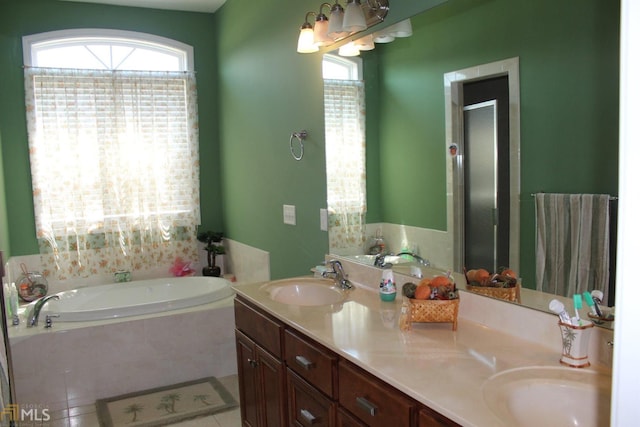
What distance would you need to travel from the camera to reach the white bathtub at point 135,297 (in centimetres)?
356

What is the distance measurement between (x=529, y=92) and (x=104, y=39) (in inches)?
149

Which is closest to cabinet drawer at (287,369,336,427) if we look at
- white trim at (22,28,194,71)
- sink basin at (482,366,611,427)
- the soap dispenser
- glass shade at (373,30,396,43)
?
the soap dispenser

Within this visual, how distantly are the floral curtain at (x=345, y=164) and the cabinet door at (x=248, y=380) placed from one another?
2.32 feet

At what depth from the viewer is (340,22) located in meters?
2.57

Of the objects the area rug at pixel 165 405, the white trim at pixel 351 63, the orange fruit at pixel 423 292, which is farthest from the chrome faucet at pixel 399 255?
the area rug at pixel 165 405

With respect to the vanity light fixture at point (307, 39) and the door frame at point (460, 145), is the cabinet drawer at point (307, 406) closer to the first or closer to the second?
the door frame at point (460, 145)

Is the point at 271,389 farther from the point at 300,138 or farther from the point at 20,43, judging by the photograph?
the point at 20,43

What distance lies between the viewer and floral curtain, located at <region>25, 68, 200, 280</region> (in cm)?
422

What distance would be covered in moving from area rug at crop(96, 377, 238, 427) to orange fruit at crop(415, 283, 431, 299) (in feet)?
6.20

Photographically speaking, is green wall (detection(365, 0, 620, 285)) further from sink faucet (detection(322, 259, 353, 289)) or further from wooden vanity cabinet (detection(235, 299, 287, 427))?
wooden vanity cabinet (detection(235, 299, 287, 427))

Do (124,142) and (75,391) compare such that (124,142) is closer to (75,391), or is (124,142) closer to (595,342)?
(75,391)

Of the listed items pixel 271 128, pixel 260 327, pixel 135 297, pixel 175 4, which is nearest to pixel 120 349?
pixel 135 297

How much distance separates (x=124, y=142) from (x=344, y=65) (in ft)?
8.05

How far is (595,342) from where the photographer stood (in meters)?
1.52
